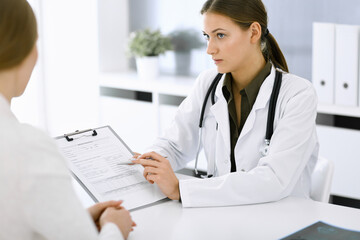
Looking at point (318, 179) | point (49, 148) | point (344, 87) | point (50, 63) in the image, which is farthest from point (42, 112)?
point (49, 148)

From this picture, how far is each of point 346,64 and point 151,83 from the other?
4.30 ft

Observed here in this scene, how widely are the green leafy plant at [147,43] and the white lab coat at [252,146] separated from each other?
5.20 feet

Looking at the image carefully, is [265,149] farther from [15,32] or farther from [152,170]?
[15,32]

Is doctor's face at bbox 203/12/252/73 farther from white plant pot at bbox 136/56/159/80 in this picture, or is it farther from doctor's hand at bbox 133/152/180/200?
white plant pot at bbox 136/56/159/80

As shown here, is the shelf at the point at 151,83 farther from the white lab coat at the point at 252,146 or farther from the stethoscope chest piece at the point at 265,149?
the stethoscope chest piece at the point at 265,149

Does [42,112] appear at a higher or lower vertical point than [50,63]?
lower

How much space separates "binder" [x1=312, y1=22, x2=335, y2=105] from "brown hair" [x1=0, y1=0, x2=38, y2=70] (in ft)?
6.73

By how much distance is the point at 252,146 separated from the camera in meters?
1.79

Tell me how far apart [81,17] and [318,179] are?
2367mm

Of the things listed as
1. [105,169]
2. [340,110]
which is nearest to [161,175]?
[105,169]

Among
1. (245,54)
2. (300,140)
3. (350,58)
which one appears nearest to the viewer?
(300,140)

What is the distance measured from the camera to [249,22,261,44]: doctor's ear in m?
1.84

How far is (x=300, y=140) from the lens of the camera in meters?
1.66

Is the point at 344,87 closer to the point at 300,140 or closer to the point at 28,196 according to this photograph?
the point at 300,140
